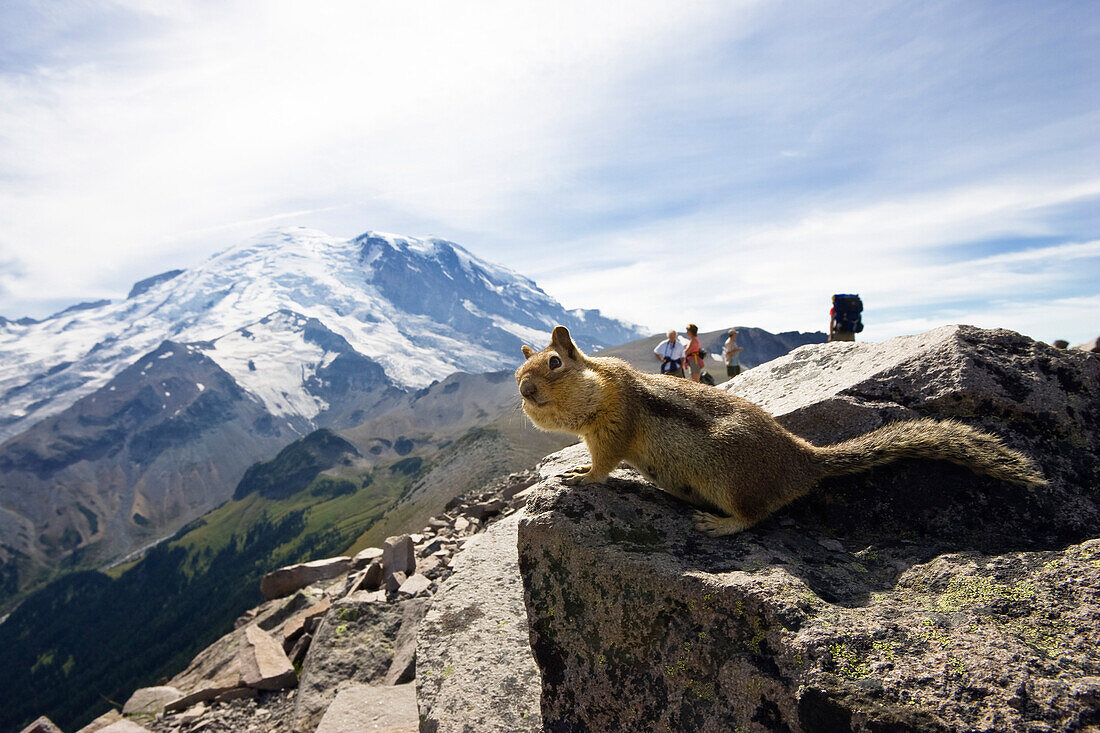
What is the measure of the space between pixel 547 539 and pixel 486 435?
131 meters

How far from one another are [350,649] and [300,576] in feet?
37.3

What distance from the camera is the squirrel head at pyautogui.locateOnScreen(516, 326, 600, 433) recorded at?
650 centimetres

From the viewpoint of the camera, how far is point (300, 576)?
2095cm

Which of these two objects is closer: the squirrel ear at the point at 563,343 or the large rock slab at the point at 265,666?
the squirrel ear at the point at 563,343

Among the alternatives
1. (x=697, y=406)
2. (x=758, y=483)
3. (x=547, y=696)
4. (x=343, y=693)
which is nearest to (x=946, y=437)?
(x=758, y=483)

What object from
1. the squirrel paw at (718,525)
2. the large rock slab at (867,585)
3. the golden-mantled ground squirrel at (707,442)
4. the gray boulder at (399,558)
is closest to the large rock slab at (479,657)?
the large rock slab at (867,585)

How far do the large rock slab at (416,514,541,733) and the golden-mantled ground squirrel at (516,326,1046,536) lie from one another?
253 centimetres

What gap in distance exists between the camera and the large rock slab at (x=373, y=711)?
792 cm

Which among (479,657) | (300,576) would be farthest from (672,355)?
(300,576)

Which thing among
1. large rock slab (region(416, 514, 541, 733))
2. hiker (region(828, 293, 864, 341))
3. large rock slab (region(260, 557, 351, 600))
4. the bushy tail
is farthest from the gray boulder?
hiker (region(828, 293, 864, 341))

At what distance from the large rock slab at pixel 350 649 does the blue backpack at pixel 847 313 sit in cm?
1851

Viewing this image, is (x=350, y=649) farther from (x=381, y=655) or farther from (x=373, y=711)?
(x=373, y=711)

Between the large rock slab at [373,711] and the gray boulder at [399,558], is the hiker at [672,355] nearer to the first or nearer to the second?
the gray boulder at [399,558]

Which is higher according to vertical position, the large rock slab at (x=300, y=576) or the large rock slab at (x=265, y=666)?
the large rock slab at (x=265, y=666)
